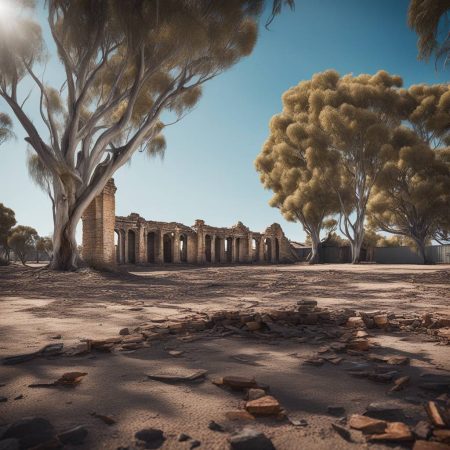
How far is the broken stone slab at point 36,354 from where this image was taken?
9.89 feet

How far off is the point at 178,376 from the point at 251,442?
108 centimetres

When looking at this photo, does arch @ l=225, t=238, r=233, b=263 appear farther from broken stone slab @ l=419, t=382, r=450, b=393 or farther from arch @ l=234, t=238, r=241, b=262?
broken stone slab @ l=419, t=382, r=450, b=393

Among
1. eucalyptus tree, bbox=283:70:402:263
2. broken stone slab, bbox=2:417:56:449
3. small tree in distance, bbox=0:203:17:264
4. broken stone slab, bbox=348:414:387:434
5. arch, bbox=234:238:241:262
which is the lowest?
broken stone slab, bbox=348:414:387:434

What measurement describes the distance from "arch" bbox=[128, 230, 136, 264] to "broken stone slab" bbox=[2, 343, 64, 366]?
26320mm

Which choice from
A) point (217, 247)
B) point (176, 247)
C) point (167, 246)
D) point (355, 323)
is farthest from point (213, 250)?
point (355, 323)

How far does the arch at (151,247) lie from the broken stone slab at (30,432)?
2958 cm

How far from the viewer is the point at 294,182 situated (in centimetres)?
3183

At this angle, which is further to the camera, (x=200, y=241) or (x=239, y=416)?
(x=200, y=241)

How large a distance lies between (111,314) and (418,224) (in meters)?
29.1

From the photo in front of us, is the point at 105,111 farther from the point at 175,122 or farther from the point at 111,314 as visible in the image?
the point at 111,314

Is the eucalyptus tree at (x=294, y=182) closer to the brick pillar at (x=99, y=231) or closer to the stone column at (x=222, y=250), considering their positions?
the stone column at (x=222, y=250)

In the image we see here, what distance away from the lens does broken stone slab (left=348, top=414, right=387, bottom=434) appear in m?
1.80

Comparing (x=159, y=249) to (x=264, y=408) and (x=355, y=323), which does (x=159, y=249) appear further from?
(x=264, y=408)

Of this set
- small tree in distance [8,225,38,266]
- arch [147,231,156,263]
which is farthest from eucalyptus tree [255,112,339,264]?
small tree in distance [8,225,38,266]
